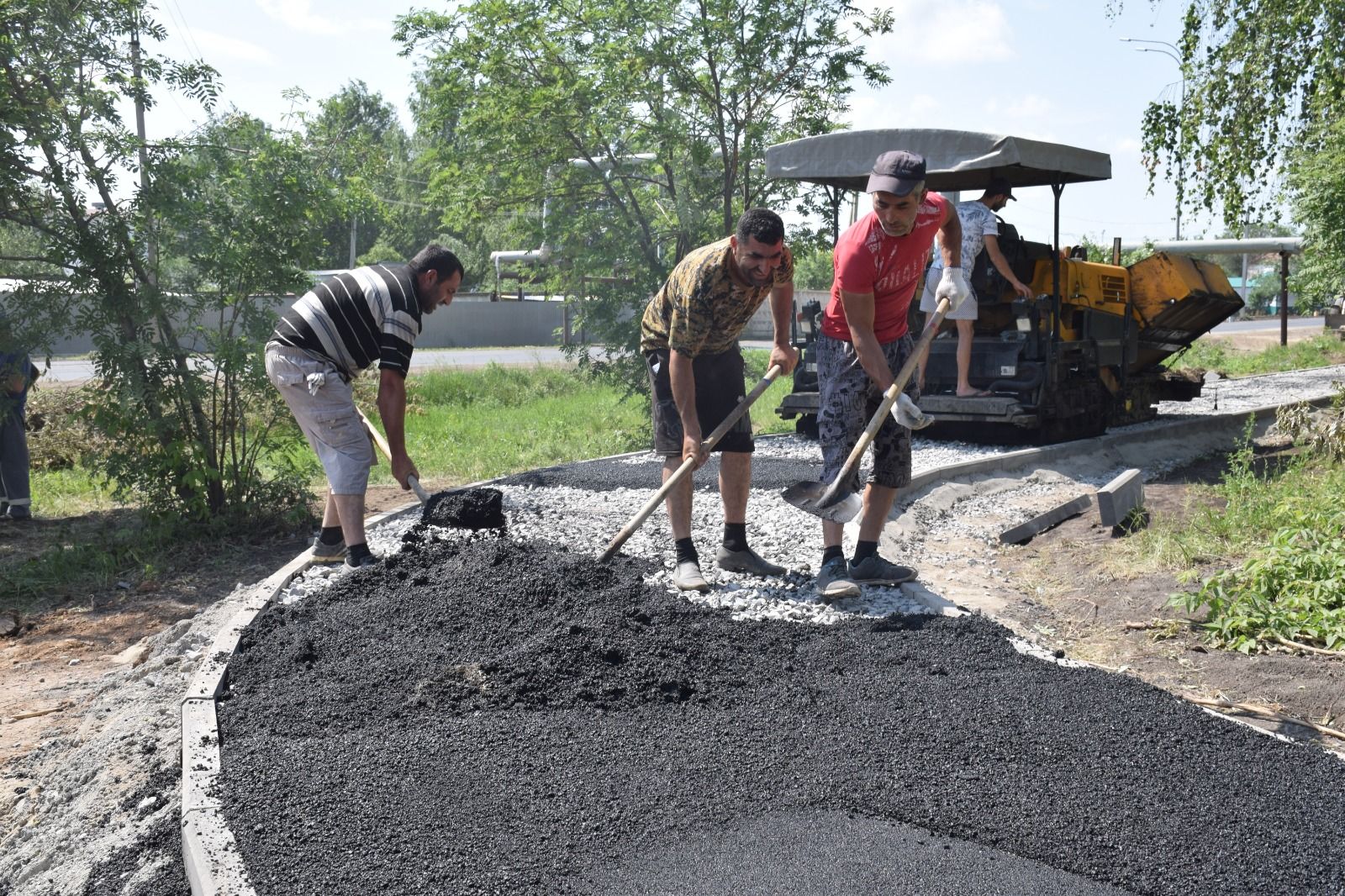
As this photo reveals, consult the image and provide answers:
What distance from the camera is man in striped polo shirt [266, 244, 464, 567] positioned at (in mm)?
5293

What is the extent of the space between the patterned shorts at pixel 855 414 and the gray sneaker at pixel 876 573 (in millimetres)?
367

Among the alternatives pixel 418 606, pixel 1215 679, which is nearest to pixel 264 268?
pixel 418 606

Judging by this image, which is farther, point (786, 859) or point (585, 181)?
point (585, 181)

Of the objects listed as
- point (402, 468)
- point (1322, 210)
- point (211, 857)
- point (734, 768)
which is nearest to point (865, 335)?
point (734, 768)

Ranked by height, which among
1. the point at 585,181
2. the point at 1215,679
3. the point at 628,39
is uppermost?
the point at 628,39

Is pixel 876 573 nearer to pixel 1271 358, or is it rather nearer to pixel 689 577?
pixel 689 577

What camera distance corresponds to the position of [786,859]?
2.92 metres

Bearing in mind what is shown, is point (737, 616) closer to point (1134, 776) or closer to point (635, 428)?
point (1134, 776)

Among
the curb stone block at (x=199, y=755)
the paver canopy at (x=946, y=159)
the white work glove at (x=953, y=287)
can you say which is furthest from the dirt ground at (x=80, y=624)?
the paver canopy at (x=946, y=159)

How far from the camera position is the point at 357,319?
5.50 m

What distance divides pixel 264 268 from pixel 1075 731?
6.09m

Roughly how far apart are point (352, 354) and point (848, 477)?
244 centimetres

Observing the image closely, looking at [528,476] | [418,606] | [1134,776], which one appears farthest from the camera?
[528,476]

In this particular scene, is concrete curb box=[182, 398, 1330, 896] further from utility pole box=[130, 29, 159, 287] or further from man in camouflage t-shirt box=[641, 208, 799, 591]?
utility pole box=[130, 29, 159, 287]
